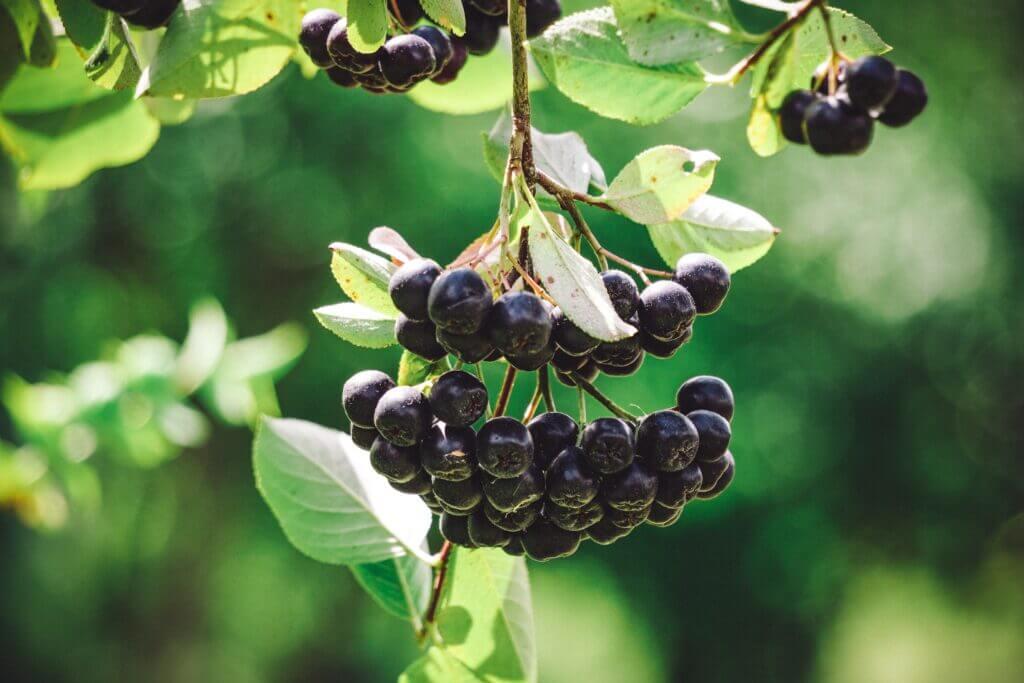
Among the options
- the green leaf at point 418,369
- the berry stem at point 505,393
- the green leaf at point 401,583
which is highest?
the berry stem at point 505,393

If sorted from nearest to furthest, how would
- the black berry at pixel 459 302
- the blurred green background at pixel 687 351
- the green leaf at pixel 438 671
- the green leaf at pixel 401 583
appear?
the black berry at pixel 459 302 < the green leaf at pixel 438 671 < the green leaf at pixel 401 583 < the blurred green background at pixel 687 351

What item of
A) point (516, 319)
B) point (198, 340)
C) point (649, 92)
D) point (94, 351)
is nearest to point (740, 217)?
point (649, 92)

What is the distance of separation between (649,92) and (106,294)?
10659mm

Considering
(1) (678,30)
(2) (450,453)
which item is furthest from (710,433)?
(1) (678,30)

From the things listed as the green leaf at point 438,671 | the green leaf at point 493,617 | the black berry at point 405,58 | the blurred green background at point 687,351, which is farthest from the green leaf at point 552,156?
the blurred green background at point 687,351

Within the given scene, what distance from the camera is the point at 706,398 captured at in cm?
85

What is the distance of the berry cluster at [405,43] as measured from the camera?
87 centimetres

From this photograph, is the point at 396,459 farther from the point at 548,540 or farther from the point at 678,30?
the point at 678,30

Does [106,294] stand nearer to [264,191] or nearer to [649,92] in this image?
[264,191]

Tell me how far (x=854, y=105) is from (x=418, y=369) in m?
0.43

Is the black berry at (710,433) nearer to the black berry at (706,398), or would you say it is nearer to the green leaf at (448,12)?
the black berry at (706,398)

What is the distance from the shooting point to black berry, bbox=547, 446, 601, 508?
0.73 meters

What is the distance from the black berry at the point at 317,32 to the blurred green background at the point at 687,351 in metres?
7.63

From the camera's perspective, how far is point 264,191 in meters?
10.5
